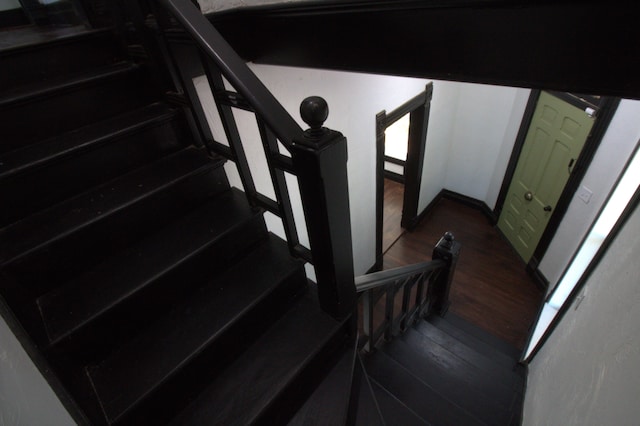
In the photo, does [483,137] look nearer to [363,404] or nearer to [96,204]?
[363,404]

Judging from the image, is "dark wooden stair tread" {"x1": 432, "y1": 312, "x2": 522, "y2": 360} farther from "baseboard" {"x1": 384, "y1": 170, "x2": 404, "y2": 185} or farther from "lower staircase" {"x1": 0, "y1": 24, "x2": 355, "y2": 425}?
"baseboard" {"x1": 384, "y1": 170, "x2": 404, "y2": 185}

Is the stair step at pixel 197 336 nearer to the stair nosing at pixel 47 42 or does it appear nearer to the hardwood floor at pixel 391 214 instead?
the stair nosing at pixel 47 42

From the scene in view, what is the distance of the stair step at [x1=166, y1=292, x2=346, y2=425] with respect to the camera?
101 cm

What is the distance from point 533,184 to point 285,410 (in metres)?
3.51

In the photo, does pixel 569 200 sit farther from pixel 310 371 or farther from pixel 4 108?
pixel 4 108

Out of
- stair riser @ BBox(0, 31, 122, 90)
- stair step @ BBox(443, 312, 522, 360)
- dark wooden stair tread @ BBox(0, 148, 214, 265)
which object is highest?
stair riser @ BBox(0, 31, 122, 90)

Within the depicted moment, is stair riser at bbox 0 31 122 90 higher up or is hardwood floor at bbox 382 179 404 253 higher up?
stair riser at bbox 0 31 122 90

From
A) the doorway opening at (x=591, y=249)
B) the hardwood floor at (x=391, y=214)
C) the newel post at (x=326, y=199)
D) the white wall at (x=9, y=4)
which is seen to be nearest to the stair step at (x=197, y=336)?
the newel post at (x=326, y=199)

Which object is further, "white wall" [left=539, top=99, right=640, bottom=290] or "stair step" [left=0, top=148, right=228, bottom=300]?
"white wall" [left=539, top=99, right=640, bottom=290]

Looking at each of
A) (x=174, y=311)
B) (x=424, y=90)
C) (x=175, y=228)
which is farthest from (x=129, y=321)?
(x=424, y=90)

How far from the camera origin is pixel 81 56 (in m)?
1.45

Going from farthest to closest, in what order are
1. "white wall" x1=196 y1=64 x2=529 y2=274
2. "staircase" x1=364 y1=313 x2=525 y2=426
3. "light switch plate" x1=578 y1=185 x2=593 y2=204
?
"light switch plate" x1=578 y1=185 x2=593 y2=204 < "white wall" x1=196 y1=64 x2=529 y2=274 < "staircase" x1=364 y1=313 x2=525 y2=426

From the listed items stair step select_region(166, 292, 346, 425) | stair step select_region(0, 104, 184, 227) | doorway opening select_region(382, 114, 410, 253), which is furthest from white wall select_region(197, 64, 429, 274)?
doorway opening select_region(382, 114, 410, 253)

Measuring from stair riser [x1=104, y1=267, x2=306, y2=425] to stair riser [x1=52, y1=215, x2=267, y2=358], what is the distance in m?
0.26
